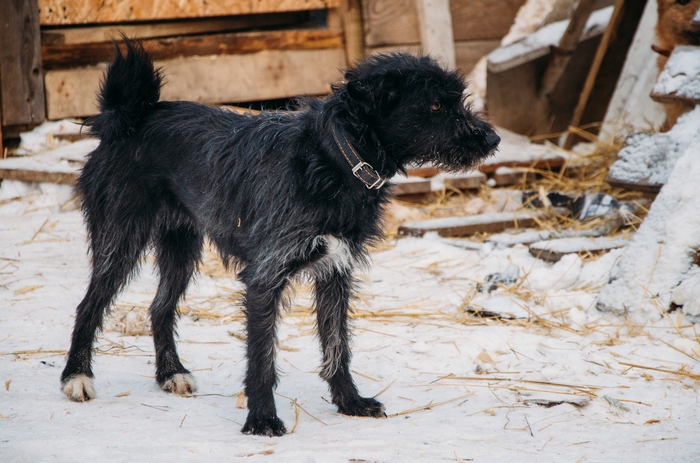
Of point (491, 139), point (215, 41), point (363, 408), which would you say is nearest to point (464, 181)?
point (215, 41)

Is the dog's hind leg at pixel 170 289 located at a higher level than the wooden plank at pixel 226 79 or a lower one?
lower

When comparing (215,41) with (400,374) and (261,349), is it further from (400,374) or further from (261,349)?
(261,349)

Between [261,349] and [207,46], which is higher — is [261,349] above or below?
below

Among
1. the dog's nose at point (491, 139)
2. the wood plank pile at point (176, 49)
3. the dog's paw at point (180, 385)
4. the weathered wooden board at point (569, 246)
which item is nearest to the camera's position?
the dog's nose at point (491, 139)

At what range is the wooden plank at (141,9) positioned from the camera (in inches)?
244

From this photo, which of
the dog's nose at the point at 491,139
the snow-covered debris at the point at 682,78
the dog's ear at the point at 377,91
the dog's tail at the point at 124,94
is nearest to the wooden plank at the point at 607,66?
the snow-covered debris at the point at 682,78

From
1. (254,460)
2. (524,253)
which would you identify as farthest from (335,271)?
(524,253)

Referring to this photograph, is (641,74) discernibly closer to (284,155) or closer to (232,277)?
(232,277)

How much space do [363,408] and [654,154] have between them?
3.56 metres

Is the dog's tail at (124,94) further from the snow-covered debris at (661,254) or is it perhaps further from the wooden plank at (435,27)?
the wooden plank at (435,27)

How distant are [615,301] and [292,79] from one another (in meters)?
4.47

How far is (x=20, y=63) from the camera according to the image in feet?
20.1

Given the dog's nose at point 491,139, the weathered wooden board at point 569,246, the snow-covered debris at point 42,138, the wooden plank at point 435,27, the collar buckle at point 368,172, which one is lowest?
the weathered wooden board at point 569,246

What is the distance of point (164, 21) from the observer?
666 centimetres
